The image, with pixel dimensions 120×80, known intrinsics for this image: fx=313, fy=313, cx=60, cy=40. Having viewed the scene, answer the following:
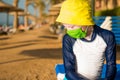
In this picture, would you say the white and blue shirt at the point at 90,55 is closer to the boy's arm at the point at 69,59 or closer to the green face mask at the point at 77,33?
the boy's arm at the point at 69,59

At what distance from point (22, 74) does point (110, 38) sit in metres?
5.14

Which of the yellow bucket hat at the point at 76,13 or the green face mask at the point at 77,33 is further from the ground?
the yellow bucket hat at the point at 76,13

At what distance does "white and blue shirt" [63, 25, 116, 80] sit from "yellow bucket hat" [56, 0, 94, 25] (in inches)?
7.9

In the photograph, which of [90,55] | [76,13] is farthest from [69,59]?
[76,13]

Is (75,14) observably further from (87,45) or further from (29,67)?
(29,67)

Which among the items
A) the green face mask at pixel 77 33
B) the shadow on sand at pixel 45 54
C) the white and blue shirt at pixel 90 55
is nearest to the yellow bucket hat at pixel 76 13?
the green face mask at pixel 77 33

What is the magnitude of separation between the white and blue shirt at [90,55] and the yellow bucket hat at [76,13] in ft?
0.66

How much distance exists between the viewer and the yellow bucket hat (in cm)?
206

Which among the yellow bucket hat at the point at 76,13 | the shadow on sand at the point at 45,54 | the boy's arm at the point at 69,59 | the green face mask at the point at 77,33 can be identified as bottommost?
the shadow on sand at the point at 45,54

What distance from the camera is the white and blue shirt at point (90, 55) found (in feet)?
7.34

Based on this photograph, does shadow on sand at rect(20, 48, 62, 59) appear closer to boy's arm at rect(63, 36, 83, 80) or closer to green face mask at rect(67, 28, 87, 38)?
boy's arm at rect(63, 36, 83, 80)

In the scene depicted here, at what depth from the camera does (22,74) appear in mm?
7164

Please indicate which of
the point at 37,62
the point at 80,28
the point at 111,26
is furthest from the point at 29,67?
the point at 80,28

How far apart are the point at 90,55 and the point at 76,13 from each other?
0.36m
